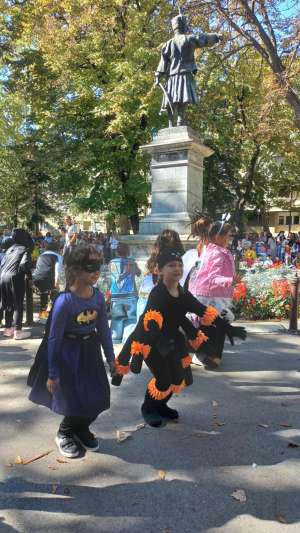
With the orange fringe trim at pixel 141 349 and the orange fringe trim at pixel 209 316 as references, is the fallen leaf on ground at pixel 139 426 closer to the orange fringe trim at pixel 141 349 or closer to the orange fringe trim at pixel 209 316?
the orange fringe trim at pixel 141 349

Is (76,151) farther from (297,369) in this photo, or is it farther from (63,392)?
(63,392)

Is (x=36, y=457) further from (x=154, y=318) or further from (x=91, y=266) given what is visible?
(x=91, y=266)

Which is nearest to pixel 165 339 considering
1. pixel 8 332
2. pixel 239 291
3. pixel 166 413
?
pixel 166 413

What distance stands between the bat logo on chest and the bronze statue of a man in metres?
7.81

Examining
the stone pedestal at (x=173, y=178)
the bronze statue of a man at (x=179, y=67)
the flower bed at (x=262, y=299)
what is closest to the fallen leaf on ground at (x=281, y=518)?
the flower bed at (x=262, y=299)

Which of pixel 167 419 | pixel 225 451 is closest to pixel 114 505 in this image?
pixel 225 451

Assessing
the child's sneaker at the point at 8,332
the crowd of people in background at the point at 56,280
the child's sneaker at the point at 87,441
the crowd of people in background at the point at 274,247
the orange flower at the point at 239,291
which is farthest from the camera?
the crowd of people in background at the point at 274,247

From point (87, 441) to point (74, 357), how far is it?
2.44 ft

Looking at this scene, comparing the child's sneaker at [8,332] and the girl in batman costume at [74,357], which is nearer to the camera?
the girl in batman costume at [74,357]

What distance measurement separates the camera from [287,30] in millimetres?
15773

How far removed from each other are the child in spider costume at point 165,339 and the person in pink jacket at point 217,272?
136 centimetres

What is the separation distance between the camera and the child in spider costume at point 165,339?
366cm

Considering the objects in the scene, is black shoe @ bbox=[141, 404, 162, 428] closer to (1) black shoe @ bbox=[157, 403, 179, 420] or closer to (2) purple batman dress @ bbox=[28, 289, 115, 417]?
(1) black shoe @ bbox=[157, 403, 179, 420]

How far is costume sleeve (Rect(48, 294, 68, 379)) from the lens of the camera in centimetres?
313
